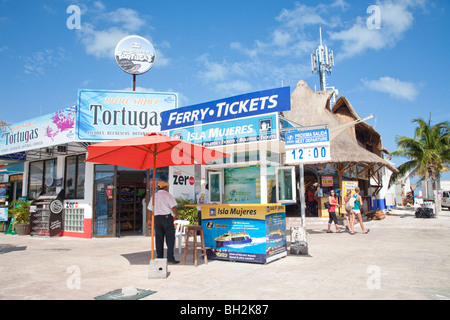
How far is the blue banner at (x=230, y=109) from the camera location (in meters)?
8.87

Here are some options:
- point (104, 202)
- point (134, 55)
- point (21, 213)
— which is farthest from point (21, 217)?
point (134, 55)

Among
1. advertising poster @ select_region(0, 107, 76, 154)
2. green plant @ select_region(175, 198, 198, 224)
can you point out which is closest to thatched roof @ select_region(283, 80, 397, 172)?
green plant @ select_region(175, 198, 198, 224)

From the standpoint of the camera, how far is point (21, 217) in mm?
14375

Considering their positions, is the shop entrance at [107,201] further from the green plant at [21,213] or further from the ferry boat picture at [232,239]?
the ferry boat picture at [232,239]

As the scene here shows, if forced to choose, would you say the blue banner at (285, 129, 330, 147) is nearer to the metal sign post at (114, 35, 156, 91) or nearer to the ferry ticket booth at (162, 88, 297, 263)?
the ferry ticket booth at (162, 88, 297, 263)

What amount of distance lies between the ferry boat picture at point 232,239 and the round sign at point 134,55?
9.42 meters

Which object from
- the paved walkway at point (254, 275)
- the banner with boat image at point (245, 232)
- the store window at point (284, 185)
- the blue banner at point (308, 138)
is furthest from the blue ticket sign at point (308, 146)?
the paved walkway at point (254, 275)

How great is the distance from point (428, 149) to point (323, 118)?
7.33m

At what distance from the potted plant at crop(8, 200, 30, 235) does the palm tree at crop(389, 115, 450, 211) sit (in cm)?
2244

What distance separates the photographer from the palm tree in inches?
806

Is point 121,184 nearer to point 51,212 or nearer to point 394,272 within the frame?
point 51,212

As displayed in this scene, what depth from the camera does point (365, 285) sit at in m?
4.73
